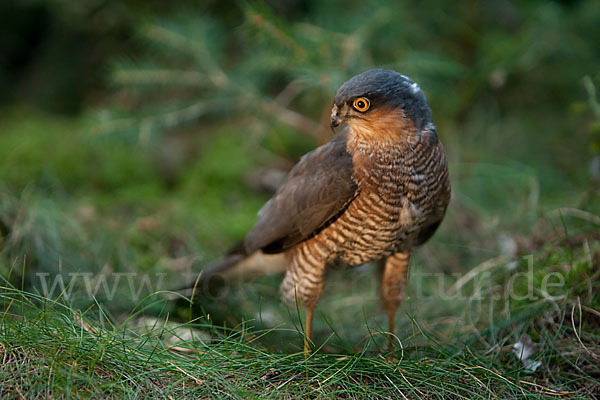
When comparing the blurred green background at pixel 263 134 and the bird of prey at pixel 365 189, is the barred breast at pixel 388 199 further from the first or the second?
the blurred green background at pixel 263 134

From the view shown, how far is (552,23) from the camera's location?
6.10m

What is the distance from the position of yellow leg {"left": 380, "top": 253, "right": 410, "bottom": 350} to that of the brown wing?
570 millimetres

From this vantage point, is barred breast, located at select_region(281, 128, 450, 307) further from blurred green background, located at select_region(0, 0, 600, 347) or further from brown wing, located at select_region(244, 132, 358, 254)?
blurred green background, located at select_region(0, 0, 600, 347)

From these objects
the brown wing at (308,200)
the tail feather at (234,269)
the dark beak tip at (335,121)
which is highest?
the dark beak tip at (335,121)

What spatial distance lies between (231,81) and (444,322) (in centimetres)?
338

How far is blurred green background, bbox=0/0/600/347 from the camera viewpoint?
3904 millimetres

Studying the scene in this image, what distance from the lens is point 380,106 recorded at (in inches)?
111

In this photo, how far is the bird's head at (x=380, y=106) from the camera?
110 inches

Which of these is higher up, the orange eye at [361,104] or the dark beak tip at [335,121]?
the orange eye at [361,104]

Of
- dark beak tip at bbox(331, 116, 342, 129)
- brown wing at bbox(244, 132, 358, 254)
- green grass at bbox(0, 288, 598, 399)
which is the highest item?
dark beak tip at bbox(331, 116, 342, 129)

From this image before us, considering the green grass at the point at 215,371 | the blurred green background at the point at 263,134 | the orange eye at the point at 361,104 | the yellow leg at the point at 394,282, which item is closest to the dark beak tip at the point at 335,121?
the orange eye at the point at 361,104

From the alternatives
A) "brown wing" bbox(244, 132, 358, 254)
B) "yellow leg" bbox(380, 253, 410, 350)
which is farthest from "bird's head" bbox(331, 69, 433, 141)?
"yellow leg" bbox(380, 253, 410, 350)

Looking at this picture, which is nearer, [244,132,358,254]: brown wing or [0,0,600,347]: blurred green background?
[244,132,358,254]: brown wing

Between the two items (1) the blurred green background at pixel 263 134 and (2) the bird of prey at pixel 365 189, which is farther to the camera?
(1) the blurred green background at pixel 263 134
